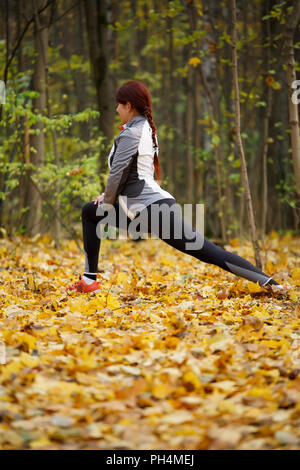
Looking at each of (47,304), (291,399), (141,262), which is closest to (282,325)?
(291,399)

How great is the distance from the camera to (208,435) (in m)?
1.91

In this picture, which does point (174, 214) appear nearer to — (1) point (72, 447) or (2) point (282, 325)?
(2) point (282, 325)

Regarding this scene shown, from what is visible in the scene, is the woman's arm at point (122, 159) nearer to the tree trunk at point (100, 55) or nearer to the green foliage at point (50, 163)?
the green foliage at point (50, 163)

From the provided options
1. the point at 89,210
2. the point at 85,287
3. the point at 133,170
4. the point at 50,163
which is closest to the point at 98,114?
the point at 50,163

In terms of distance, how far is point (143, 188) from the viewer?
4039mm

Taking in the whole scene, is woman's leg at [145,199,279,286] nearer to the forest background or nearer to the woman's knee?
the woman's knee

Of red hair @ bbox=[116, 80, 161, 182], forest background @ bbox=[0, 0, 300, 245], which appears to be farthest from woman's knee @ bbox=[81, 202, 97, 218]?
forest background @ bbox=[0, 0, 300, 245]

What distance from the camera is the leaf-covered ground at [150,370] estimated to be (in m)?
1.97

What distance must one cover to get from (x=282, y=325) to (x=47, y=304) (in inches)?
72.2

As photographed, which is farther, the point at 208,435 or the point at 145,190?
the point at 145,190

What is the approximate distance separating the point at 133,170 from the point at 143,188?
17 cm

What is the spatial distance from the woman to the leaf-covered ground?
1.17 ft
